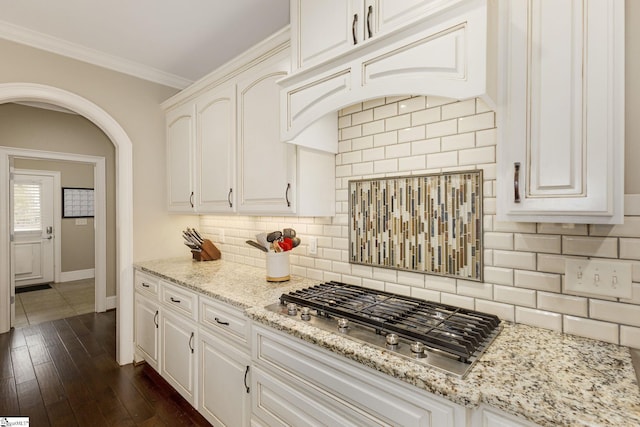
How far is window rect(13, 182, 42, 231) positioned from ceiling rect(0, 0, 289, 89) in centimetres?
433

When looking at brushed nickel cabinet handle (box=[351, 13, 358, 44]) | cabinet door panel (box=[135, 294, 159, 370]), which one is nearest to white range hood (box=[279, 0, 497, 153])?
brushed nickel cabinet handle (box=[351, 13, 358, 44])

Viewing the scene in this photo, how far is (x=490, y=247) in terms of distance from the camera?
1.37 metres

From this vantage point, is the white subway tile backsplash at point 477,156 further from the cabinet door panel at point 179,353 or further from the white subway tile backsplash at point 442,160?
the cabinet door panel at point 179,353

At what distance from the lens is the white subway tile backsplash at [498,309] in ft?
4.32

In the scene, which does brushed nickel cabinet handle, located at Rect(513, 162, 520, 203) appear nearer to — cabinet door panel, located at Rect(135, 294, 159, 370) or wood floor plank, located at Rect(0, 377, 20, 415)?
cabinet door panel, located at Rect(135, 294, 159, 370)

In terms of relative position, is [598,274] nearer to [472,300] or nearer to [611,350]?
[611,350]

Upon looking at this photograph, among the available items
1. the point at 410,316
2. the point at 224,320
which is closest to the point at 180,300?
the point at 224,320

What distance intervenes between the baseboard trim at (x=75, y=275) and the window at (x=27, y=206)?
0.94m

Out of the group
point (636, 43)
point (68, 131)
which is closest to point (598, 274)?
point (636, 43)

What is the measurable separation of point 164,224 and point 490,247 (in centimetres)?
287

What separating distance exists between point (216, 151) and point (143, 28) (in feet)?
3.32

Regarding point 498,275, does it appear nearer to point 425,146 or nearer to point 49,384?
point 425,146

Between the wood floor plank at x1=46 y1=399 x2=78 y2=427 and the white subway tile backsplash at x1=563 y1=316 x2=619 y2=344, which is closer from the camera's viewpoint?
the white subway tile backsplash at x1=563 y1=316 x2=619 y2=344

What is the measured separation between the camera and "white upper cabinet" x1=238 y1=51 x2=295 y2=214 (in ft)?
6.13
